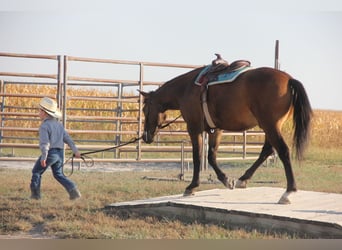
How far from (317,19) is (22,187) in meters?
3.87

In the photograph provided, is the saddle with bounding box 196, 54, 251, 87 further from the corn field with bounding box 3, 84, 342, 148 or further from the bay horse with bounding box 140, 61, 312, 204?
the corn field with bounding box 3, 84, 342, 148

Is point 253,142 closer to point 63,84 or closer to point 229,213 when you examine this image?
point 63,84

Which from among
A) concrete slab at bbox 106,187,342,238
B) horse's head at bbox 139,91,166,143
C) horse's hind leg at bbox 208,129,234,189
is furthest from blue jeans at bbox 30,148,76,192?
horse's hind leg at bbox 208,129,234,189

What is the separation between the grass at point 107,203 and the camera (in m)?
4.82

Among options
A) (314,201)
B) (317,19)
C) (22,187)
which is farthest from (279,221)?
(22,187)

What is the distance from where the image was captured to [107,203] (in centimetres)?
614

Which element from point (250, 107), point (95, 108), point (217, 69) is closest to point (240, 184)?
point (250, 107)

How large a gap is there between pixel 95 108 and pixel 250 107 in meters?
5.98

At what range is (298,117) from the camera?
5.41 meters

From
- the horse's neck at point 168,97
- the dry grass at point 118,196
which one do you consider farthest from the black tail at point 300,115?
the horse's neck at point 168,97

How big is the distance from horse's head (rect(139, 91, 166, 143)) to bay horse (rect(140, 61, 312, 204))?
12 centimetres

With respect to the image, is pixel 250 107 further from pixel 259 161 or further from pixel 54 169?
pixel 54 169

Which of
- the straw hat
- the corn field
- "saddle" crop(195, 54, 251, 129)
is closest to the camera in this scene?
"saddle" crop(195, 54, 251, 129)

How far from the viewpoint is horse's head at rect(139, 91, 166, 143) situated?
6.41 meters
